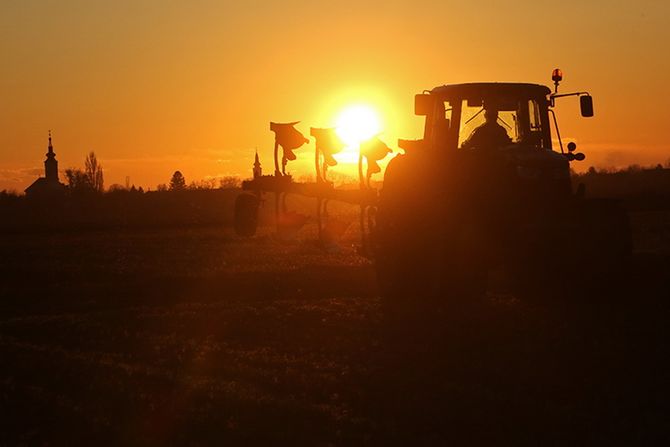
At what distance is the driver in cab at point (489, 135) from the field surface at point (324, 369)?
7.16ft

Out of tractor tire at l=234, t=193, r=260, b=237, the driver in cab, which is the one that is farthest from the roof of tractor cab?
tractor tire at l=234, t=193, r=260, b=237

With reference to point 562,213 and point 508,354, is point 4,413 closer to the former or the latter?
point 508,354

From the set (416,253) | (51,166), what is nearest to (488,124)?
(416,253)

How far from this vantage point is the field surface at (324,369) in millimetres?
8469

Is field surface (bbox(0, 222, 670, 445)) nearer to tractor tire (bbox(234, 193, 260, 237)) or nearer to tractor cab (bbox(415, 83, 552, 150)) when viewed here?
tractor tire (bbox(234, 193, 260, 237))

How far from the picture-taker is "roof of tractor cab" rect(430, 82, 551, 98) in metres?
14.8

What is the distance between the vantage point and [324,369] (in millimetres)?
10781

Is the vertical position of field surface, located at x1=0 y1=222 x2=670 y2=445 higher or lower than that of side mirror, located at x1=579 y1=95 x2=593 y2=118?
lower

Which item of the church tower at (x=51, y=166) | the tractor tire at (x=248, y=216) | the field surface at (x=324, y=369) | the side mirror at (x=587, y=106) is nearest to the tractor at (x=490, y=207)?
the side mirror at (x=587, y=106)

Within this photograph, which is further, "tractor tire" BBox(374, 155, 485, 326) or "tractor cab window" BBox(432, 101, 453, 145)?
"tractor cab window" BBox(432, 101, 453, 145)

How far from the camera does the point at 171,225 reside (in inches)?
1698

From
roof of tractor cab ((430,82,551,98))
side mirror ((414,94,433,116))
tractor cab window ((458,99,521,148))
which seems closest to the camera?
side mirror ((414,94,433,116))

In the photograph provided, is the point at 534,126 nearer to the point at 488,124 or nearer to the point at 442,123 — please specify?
the point at 488,124

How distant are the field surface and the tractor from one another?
610 mm
